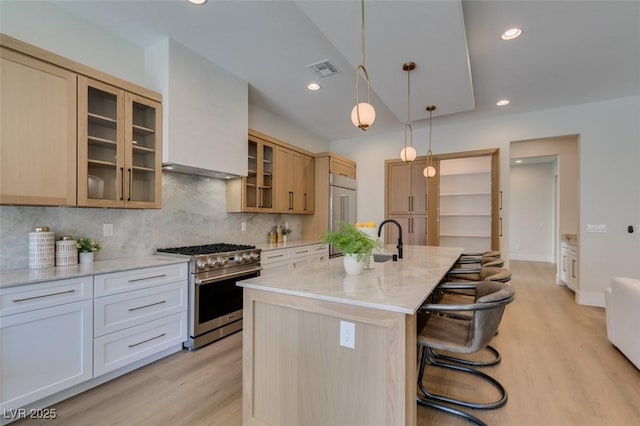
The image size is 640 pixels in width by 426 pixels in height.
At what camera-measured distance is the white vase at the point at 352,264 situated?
6.34 feet

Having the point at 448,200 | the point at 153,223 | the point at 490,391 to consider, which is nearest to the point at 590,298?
the point at 448,200

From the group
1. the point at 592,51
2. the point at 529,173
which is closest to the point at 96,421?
the point at 592,51

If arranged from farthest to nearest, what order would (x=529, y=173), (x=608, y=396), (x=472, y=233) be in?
(x=529, y=173) < (x=472, y=233) < (x=608, y=396)

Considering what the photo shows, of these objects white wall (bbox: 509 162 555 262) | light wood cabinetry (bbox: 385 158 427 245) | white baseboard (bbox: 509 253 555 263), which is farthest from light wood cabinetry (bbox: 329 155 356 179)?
white baseboard (bbox: 509 253 555 263)

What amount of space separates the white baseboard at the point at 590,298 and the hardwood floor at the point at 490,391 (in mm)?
1251

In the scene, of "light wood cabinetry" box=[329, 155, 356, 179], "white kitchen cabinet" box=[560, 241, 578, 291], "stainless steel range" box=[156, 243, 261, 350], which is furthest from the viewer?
"light wood cabinetry" box=[329, 155, 356, 179]

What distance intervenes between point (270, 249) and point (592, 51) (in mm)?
4048

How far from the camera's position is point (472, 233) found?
5797 mm

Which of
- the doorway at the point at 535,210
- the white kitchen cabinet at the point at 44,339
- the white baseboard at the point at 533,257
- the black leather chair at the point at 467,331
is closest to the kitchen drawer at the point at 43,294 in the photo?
the white kitchen cabinet at the point at 44,339

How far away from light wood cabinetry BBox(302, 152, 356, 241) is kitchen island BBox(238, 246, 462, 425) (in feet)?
10.8

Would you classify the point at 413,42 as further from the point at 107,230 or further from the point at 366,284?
the point at 107,230

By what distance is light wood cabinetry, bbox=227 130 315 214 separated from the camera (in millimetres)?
3910

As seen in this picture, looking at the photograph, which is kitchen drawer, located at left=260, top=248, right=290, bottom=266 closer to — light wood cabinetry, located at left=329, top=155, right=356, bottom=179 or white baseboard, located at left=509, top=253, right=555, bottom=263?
light wood cabinetry, located at left=329, top=155, right=356, bottom=179

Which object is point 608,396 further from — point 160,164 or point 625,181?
point 160,164
